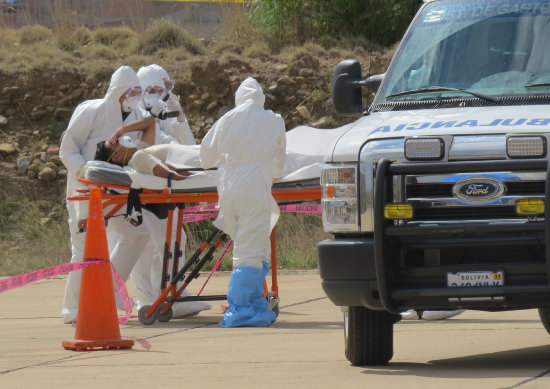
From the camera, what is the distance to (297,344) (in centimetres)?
947

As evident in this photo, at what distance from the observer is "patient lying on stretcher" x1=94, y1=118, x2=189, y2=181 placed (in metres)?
10.8

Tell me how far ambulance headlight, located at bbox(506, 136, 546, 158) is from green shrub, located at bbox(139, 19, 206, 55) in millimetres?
19433

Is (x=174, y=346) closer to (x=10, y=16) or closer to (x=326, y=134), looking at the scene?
(x=326, y=134)

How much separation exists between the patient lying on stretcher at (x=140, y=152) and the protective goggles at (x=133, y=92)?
36 centimetres

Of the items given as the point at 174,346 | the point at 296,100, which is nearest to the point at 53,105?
the point at 296,100

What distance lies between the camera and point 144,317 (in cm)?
1130

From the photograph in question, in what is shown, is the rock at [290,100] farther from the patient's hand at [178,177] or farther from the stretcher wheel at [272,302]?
the patient's hand at [178,177]

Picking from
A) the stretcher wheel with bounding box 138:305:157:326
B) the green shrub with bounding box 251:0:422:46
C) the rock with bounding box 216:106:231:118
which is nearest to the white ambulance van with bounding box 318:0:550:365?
the stretcher wheel with bounding box 138:305:157:326

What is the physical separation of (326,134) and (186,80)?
42.5 ft

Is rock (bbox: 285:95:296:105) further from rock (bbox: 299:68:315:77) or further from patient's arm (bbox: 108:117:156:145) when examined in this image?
patient's arm (bbox: 108:117:156:145)

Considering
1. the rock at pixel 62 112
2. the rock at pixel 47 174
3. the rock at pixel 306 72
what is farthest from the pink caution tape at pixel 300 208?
the rock at pixel 62 112

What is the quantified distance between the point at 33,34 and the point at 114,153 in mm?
16415

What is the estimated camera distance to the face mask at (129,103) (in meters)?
12.1

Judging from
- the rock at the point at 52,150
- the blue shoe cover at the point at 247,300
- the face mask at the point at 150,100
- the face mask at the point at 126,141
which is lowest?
the rock at the point at 52,150
